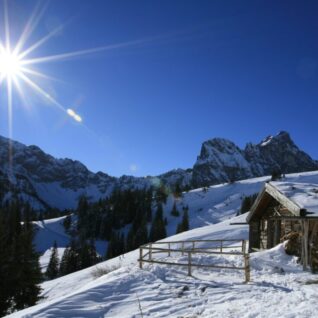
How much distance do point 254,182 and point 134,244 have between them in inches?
2644

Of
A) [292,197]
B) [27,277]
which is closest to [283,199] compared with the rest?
[292,197]

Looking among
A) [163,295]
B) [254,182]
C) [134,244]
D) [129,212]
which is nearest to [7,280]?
[163,295]

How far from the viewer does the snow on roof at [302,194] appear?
19.7m

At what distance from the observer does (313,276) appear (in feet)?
53.0

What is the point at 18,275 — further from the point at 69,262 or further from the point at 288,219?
the point at 69,262

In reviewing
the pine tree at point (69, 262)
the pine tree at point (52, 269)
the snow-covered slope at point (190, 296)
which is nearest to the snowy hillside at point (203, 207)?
the pine tree at point (69, 262)

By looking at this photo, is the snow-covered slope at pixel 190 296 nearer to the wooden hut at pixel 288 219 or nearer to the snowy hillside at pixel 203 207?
the wooden hut at pixel 288 219

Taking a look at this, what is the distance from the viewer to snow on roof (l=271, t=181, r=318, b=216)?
1973cm

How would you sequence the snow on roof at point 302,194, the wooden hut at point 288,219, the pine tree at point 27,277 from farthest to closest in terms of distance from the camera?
the pine tree at point 27,277 → the snow on roof at point 302,194 → the wooden hut at point 288,219

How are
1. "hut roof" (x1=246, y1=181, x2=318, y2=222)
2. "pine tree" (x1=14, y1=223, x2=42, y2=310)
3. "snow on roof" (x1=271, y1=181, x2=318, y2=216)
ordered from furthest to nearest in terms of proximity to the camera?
"pine tree" (x1=14, y1=223, x2=42, y2=310), "snow on roof" (x1=271, y1=181, x2=318, y2=216), "hut roof" (x1=246, y1=181, x2=318, y2=222)

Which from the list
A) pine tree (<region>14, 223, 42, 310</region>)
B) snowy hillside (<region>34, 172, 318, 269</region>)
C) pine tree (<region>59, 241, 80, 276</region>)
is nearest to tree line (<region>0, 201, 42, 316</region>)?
pine tree (<region>14, 223, 42, 310</region>)

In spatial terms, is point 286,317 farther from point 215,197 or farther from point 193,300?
point 215,197

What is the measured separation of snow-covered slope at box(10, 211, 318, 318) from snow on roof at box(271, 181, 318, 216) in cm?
361

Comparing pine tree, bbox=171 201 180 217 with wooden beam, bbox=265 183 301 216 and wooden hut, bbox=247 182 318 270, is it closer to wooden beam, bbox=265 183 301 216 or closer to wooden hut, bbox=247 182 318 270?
wooden hut, bbox=247 182 318 270
